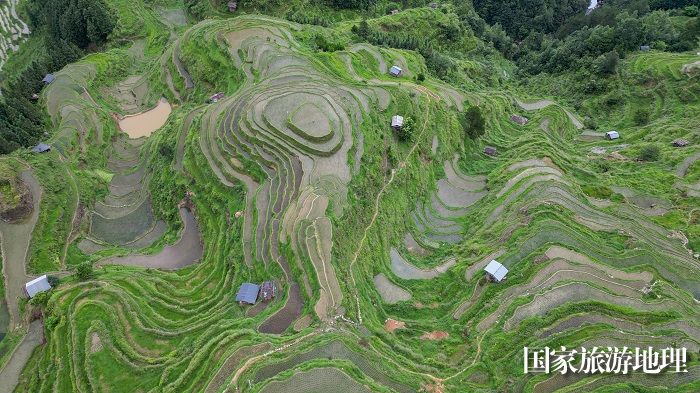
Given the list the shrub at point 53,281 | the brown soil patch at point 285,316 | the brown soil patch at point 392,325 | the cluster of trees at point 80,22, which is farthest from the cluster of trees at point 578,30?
the shrub at point 53,281

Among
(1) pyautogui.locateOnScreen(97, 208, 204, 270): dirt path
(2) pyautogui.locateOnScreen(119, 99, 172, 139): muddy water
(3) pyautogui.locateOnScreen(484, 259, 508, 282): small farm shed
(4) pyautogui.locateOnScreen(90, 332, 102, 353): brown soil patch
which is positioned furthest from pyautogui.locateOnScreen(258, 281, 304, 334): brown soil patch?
(2) pyautogui.locateOnScreen(119, 99, 172, 139): muddy water

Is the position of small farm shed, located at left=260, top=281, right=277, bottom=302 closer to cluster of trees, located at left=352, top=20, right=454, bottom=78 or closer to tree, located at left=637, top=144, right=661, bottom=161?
cluster of trees, located at left=352, top=20, right=454, bottom=78

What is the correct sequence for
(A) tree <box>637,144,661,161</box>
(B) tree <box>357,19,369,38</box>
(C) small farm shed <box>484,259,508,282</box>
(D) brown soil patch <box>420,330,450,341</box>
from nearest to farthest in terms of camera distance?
(D) brown soil patch <box>420,330,450,341</box> → (C) small farm shed <box>484,259,508,282</box> → (A) tree <box>637,144,661,161</box> → (B) tree <box>357,19,369,38</box>

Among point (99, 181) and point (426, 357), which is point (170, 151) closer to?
point (99, 181)

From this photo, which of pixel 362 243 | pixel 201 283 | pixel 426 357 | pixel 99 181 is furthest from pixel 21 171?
pixel 426 357

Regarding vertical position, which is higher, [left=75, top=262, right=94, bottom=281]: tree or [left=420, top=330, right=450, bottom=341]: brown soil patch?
[left=75, top=262, right=94, bottom=281]: tree

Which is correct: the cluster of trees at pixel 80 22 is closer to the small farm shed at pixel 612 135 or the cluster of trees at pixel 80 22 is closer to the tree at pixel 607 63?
the tree at pixel 607 63

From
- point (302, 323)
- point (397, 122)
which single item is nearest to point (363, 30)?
point (397, 122)
